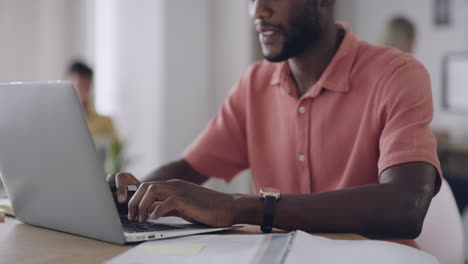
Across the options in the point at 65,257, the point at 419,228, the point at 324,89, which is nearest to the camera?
the point at 65,257

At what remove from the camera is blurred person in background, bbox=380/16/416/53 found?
335 cm

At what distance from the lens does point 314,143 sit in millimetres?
1395

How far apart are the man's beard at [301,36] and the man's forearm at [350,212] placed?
55cm

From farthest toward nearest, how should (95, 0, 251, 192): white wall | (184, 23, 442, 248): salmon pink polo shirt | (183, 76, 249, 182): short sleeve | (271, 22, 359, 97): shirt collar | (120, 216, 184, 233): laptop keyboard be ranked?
(95, 0, 251, 192): white wall, (183, 76, 249, 182): short sleeve, (271, 22, 359, 97): shirt collar, (184, 23, 442, 248): salmon pink polo shirt, (120, 216, 184, 233): laptop keyboard

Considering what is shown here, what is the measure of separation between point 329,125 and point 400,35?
2226 millimetres

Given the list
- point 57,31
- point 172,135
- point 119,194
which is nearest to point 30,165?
point 119,194

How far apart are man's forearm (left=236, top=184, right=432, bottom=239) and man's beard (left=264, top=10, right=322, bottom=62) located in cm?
55

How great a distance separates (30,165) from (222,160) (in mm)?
783

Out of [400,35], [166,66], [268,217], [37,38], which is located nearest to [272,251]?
[268,217]

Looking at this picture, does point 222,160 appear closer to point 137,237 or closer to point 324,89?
point 324,89

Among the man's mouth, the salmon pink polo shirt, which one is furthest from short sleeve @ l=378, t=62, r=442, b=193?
the man's mouth

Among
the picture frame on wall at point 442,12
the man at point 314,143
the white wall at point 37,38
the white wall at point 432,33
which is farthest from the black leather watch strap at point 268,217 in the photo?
the picture frame on wall at point 442,12

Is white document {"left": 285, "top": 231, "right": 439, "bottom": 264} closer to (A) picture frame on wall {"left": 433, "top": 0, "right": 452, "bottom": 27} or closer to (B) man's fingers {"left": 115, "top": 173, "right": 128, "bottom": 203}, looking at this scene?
(B) man's fingers {"left": 115, "top": 173, "right": 128, "bottom": 203}

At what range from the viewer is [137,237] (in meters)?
0.83
